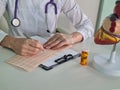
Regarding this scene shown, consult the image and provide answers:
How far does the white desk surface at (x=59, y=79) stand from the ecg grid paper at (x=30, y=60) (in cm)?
2

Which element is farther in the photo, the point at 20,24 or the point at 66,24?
the point at 66,24

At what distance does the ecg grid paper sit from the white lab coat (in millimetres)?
347

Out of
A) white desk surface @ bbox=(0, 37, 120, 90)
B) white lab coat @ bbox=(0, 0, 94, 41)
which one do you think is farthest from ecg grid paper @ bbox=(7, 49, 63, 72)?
white lab coat @ bbox=(0, 0, 94, 41)

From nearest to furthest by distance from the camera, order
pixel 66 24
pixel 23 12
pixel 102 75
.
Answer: pixel 102 75 < pixel 23 12 < pixel 66 24

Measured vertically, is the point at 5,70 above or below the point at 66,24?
above

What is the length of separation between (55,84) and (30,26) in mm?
672

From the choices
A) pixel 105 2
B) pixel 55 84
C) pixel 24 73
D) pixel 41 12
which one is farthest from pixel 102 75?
pixel 105 2

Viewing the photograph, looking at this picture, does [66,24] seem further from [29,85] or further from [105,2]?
[29,85]

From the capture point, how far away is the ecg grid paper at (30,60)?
1.03 metres

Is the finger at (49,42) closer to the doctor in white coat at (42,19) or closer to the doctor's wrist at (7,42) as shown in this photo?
the doctor in white coat at (42,19)

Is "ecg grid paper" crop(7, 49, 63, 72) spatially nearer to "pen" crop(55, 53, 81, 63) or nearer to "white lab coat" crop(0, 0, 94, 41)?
"pen" crop(55, 53, 81, 63)

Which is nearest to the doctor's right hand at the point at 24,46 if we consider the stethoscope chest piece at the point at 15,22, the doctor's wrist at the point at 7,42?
the doctor's wrist at the point at 7,42

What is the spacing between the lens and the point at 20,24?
1.50m

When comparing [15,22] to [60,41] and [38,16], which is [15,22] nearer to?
[38,16]
